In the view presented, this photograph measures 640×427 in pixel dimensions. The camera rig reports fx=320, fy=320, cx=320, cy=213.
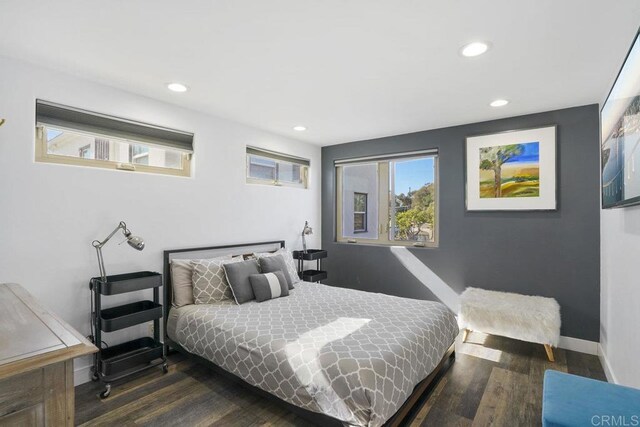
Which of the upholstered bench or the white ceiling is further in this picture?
the upholstered bench

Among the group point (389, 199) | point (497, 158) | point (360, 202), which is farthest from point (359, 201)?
point (497, 158)

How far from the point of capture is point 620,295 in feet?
7.47

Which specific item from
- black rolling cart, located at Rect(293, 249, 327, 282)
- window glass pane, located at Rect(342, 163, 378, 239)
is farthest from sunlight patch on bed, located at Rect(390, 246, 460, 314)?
black rolling cart, located at Rect(293, 249, 327, 282)

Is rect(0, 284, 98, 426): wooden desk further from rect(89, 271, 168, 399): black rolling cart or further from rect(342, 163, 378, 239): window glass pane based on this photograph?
rect(342, 163, 378, 239): window glass pane

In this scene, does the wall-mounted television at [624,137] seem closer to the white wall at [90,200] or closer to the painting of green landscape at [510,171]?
the painting of green landscape at [510,171]

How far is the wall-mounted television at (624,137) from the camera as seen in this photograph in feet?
4.99

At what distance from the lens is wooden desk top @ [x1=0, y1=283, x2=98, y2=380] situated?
1.03m

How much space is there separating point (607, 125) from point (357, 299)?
7.76 feet

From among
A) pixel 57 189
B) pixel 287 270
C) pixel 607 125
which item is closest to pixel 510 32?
pixel 607 125

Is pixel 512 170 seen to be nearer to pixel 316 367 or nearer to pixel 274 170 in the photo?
pixel 274 170

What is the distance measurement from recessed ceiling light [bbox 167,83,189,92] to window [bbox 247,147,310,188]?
4.09 feet

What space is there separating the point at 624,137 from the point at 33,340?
289 cm

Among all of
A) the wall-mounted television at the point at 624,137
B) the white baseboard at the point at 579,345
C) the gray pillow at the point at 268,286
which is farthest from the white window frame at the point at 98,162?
the white baseboard at the point at 579,345

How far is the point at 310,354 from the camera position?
1.99m
